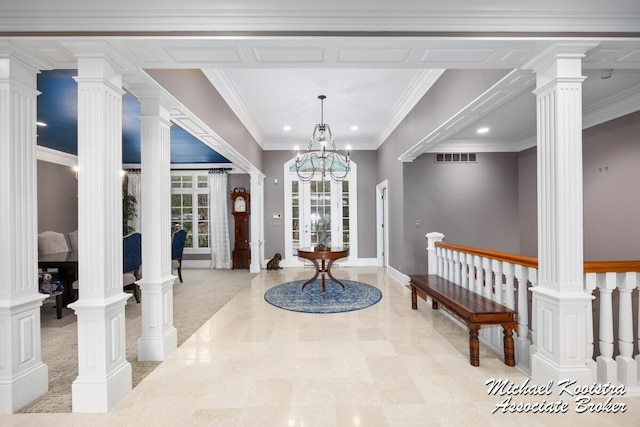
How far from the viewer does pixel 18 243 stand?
7.18 feet

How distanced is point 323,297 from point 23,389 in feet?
11.7

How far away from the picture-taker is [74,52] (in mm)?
A: 2135

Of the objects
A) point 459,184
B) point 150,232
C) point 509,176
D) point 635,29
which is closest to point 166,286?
point 150,232

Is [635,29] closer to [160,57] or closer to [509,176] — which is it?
[160,57]

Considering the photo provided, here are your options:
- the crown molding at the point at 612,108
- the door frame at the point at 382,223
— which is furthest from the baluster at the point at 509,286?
the door frame at the point at 382,223

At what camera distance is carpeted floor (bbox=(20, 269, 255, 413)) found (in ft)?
7.77

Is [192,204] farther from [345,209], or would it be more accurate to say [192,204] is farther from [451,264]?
[451,264]

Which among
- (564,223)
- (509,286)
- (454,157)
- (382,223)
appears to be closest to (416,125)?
A: (454,157)

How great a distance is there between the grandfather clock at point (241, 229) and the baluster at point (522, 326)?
639 cm

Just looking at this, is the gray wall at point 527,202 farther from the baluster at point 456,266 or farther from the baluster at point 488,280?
the baluster at point 488,280

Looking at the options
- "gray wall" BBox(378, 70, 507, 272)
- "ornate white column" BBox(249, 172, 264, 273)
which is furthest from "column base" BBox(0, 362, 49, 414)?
"ornate white column" BBox(249, 172, 264, 273)

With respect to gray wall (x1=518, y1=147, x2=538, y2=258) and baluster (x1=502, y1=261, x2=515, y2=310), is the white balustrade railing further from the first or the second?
gray wall (x1=518, y1=147, x2=538, y2=258)

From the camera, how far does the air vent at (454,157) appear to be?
20.3 ft

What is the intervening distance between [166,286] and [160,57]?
77.3 inches
